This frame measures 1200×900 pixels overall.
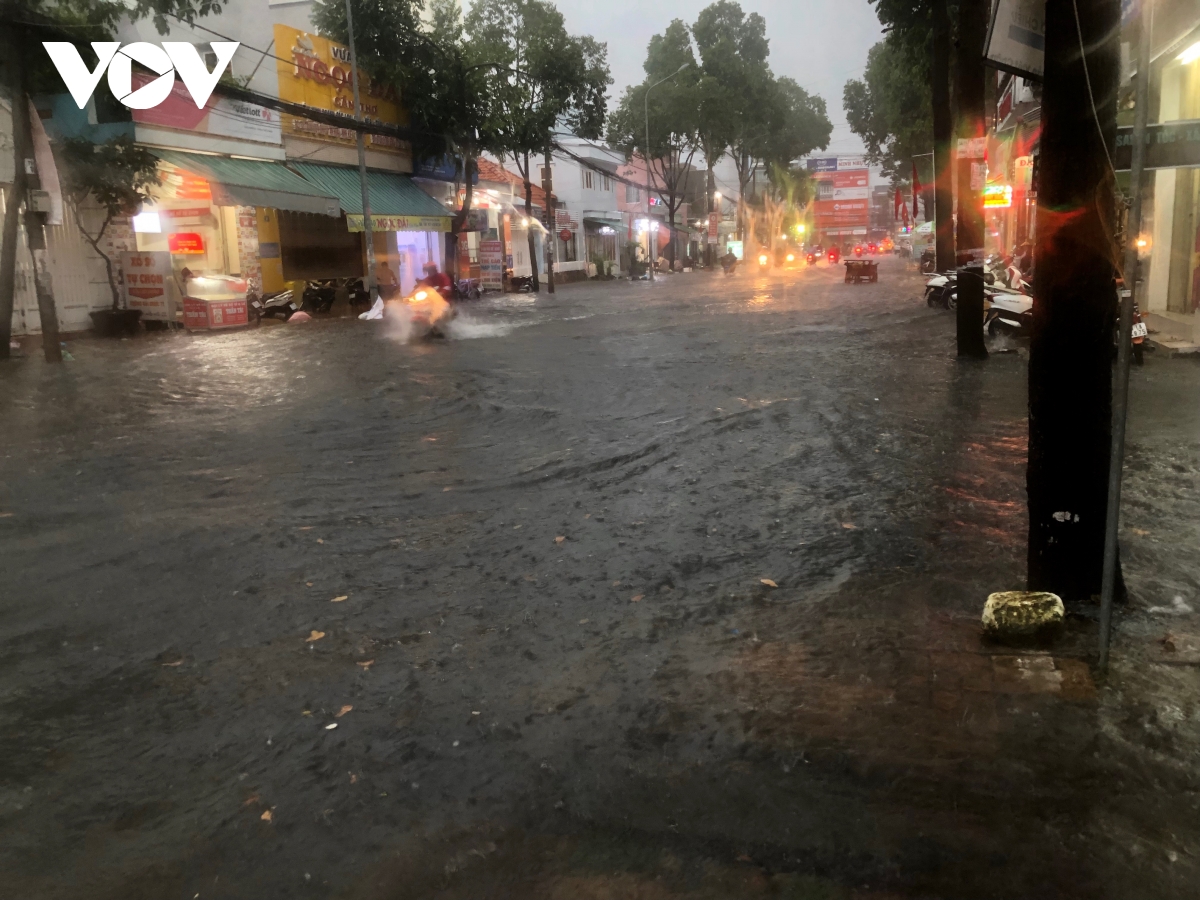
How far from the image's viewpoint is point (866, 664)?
4250mm

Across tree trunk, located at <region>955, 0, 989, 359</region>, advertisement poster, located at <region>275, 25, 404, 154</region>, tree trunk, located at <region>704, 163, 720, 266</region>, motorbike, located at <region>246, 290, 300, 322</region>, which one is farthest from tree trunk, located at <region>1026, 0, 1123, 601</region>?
tree trunk, located at <region>704, 163, 720, 266</region>

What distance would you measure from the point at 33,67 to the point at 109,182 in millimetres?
3935

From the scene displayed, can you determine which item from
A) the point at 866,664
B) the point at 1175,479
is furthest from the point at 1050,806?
the point at 1175,479

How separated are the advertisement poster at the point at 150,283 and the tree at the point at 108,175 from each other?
1.20m

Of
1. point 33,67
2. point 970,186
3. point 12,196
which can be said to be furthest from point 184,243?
point 970,186

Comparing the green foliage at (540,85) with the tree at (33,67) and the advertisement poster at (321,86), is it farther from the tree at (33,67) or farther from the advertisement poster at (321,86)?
the tree at (33,67)

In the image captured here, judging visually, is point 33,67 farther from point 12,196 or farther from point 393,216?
point 393,216

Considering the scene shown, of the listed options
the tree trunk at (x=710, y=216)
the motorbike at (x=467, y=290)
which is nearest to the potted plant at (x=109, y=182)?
the motorbike at (x=467, y=290)

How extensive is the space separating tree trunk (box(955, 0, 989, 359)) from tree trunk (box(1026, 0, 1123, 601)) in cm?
919

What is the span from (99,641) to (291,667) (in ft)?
3.58

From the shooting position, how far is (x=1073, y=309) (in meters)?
4.32

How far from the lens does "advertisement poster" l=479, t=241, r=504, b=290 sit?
131 ft

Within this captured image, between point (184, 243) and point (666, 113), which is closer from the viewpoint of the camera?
point (184, 243)

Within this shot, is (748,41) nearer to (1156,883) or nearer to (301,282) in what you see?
(301,282)
